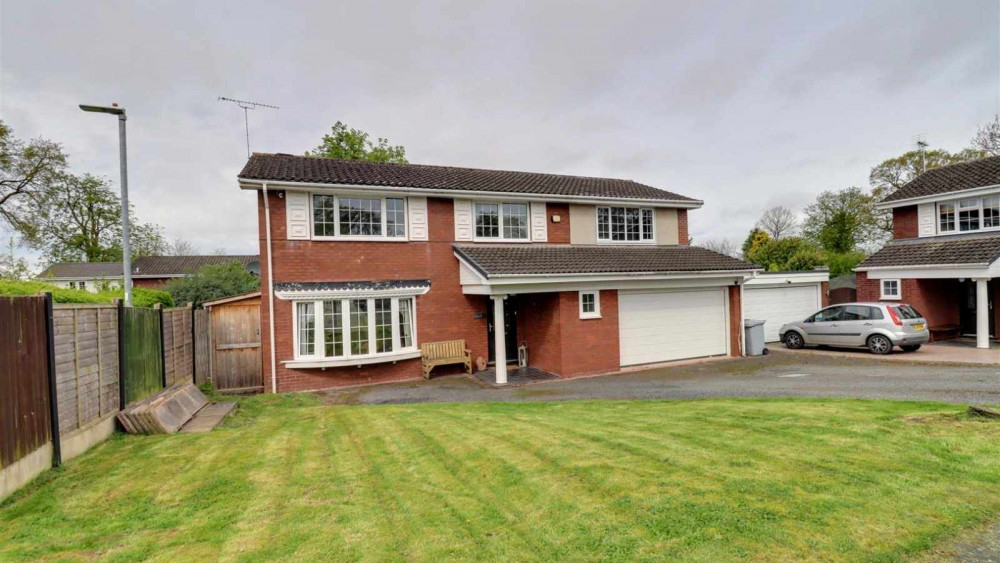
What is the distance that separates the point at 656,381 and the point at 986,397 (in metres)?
5.93

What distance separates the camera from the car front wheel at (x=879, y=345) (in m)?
14.1

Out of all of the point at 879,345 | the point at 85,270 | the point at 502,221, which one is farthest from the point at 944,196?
the point at 85,270

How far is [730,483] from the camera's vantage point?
4.11 meters

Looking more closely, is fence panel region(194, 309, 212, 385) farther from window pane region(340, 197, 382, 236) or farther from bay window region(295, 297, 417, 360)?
window pane region(340, 197, 382, 236)

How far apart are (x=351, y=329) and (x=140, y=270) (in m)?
40.4

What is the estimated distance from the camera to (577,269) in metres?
12.9

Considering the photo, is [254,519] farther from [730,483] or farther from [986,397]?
[986,397]

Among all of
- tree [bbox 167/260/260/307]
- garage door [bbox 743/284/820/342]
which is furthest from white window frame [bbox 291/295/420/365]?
garage door [bbox 743/284/820/342]

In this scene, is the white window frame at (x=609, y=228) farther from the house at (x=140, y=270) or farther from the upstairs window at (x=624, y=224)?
the house at (x=140, y=270)

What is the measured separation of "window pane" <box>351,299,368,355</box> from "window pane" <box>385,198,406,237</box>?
2297 millimetres

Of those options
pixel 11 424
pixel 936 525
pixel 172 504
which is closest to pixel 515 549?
pixel 936 525

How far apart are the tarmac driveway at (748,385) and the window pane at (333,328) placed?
1168 millimetres

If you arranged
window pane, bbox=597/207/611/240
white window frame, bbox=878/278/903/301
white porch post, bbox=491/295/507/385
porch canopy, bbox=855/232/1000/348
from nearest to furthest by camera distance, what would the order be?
white porch post, bbox=491/295/507/385 < porch canopy, bbox=855/232/1000/348 < window pane, bbox=597/207/611/240 < white window frame, bbox=878/278/903/301

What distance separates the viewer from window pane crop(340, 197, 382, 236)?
13078 millimetres
